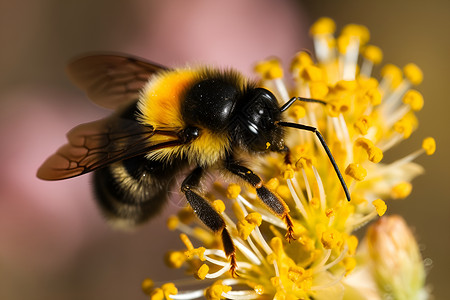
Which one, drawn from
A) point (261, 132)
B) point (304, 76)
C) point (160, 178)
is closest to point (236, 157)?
point (261, 132)

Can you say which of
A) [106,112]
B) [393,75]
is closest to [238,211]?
[393,75]

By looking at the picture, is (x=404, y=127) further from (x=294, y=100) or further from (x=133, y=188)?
(x=133, y=188)

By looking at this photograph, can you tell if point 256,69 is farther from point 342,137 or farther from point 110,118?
point 110,118

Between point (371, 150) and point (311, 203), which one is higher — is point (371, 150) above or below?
above

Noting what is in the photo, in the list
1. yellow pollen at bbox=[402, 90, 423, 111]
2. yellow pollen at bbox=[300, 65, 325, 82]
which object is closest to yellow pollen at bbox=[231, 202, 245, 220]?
yellow pollen at bbox=[300, 65, 325, 82]

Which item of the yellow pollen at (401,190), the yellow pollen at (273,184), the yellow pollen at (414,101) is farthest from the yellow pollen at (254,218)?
the yellow pollen at (414,101)

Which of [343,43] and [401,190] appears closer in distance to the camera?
[401,190]
